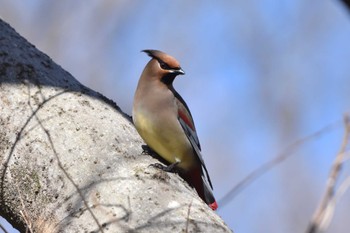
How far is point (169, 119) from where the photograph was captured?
11.6 feet

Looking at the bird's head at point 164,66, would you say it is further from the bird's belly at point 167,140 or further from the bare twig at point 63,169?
the bare twig at point 63,169

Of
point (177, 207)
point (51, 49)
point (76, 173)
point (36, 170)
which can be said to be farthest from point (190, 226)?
point (51, 49)

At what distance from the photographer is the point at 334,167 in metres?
1.12

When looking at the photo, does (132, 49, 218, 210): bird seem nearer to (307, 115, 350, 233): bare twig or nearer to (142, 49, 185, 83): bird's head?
(142, 49, 185, 83): bird's head

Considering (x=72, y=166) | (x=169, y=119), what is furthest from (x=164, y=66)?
(x=72, y=166)

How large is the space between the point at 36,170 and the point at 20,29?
23.4ft

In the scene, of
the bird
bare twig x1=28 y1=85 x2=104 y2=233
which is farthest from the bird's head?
bare twig x1=28 y1=85 x2=104 y2=233

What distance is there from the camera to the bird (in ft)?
11.0

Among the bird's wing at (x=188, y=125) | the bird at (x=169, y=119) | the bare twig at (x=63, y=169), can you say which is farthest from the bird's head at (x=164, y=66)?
the bare twig at (x=63, y=169)

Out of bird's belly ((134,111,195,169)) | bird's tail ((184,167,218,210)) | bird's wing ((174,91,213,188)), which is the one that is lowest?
bird's tail ((184,167,218,210))

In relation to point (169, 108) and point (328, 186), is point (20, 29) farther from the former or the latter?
point (328, 186)

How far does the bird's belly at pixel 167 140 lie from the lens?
3199 millimetres

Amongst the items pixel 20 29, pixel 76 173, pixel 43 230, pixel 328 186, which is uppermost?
pixel 328 186

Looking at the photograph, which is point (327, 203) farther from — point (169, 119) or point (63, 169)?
point (169, 119)
